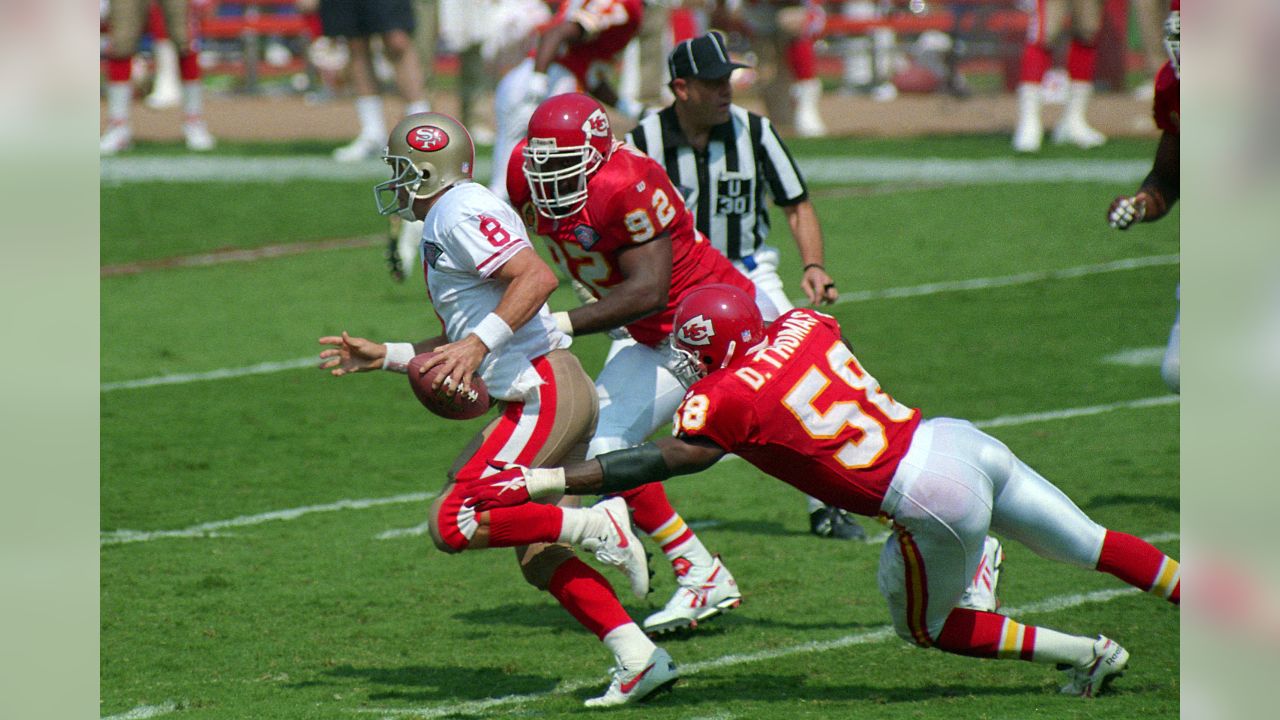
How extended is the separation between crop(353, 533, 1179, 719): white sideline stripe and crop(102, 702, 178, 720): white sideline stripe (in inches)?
19.9

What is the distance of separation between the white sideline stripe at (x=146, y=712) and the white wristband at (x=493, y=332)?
128cm

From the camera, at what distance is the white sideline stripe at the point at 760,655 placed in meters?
4.23

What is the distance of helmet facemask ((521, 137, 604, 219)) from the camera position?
465 cm

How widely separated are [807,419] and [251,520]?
10.4 feet

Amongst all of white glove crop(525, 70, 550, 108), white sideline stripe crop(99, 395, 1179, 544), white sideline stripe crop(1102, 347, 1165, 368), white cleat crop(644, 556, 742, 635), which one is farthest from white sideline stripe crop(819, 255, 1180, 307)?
white cleat crop(644, 556, 742, 635)

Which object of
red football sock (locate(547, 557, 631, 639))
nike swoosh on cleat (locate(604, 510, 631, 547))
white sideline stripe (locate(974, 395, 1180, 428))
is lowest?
white sideline stripe (locate(974, 395, 1180, 428))

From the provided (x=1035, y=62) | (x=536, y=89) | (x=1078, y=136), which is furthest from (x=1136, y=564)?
(x=1078, y=136)

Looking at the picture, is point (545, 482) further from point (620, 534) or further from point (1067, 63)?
point (1067, 63)

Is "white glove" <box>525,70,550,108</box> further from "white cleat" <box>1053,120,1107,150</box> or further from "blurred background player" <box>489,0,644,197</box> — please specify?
"white cleat" <box>1053,120,1107,150</box>

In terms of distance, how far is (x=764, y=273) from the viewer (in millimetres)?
5973

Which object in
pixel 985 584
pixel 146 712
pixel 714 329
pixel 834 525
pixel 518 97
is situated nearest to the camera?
pixel 714 329
